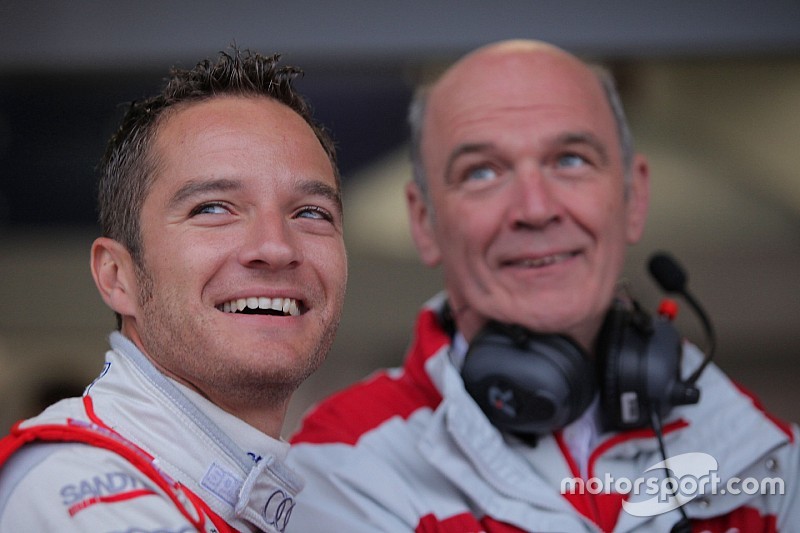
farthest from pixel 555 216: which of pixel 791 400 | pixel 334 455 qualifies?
pixel 791 400

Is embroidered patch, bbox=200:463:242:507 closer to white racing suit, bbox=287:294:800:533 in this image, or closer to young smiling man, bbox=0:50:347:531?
young smiling man, bbox=0:50:347:531

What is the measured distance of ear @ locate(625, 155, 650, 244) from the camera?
68.6 inches

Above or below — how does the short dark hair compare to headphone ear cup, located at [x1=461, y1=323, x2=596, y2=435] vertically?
above

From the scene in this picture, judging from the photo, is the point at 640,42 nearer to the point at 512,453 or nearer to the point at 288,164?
the point at 512,453

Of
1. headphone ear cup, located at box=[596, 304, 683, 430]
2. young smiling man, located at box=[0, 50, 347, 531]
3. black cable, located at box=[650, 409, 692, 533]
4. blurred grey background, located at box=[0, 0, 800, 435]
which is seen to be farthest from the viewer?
blurred grey background, located at box=[0, 0, 800, 435]

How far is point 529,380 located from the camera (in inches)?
57.1

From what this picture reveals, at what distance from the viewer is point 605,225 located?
1.60 m

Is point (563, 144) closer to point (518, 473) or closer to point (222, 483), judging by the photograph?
point (518, 473)

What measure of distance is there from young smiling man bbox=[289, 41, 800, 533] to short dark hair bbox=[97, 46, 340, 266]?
41 cm

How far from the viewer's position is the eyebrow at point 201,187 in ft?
3.64

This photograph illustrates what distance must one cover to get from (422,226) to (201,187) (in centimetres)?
70

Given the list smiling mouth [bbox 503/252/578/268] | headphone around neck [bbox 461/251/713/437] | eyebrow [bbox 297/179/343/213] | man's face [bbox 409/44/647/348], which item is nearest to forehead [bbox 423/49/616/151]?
man's face [bbox 409/44/647/348]

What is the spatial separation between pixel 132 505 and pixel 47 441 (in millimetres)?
125

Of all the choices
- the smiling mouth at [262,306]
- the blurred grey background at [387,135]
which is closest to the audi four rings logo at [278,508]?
the smiling mouth at [262,306]
